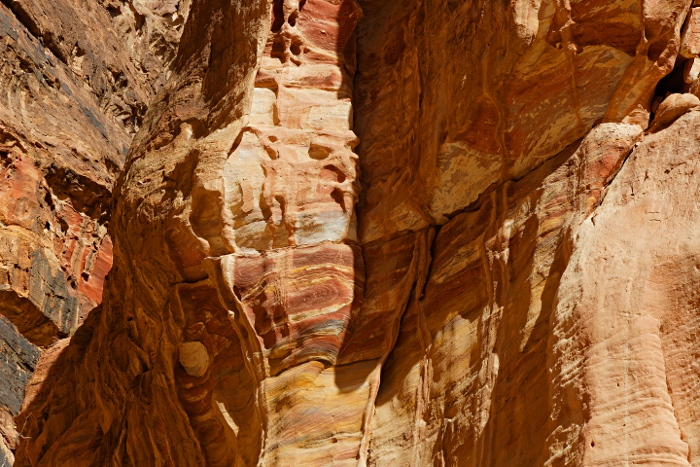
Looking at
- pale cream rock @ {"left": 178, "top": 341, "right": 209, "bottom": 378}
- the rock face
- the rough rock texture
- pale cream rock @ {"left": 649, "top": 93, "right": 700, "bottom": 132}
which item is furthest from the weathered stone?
the rough rock texture

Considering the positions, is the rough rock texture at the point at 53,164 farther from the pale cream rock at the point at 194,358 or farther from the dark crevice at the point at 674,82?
the dark crevice at the point at 674,82

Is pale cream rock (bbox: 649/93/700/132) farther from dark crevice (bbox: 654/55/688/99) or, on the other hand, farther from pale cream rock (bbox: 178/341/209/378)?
pale cream rock (bbox: 178/341/209/378)

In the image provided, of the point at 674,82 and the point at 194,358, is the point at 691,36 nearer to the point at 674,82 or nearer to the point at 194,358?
the point at 674,82

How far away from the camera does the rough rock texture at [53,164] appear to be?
57.5ft

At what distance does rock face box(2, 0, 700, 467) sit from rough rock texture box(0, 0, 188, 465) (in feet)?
21.8

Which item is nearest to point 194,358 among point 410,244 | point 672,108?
point 410,244

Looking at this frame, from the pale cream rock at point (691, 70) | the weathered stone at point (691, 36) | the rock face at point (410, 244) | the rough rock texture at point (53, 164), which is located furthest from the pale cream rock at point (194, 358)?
the rough rock texture at point (53, 164)

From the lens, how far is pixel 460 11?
338 inches

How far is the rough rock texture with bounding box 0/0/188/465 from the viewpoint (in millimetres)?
17531

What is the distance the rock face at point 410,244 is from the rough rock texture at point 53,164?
664cm

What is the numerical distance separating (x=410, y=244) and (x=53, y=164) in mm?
12195

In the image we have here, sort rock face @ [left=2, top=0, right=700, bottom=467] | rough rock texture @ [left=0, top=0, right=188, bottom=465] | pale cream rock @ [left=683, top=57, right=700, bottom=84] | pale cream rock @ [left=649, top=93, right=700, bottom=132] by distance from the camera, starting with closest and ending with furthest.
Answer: rock face @ [left=2, top=0, right=700, bottom=467] < pale cream rock @ [left=649, top=93, right=700, bottom=132] < pale cream rock @ [left=683, top=57, right=700, bottom=84] < rough rock texture @ [left=0, top=0, right=188, bottom=465]

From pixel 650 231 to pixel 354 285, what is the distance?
312 centimetres

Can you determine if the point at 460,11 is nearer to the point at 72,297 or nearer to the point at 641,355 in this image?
the point at 641,355
